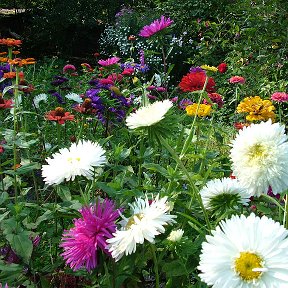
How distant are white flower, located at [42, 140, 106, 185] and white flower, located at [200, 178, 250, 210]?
221mm

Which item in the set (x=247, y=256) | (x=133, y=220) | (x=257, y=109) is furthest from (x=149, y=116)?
(x=257, y=109)

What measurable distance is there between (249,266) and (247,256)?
1 centimetres

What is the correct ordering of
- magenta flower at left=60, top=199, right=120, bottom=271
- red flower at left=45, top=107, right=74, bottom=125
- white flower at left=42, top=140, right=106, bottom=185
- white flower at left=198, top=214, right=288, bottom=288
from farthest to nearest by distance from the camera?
1. red flower at left=45, top=107, right=74, bottom=125
2. white flower at left=42, top=140, right=106, bottom=185
3. magenta flower at left=60, top=199, right=120, bottom=271
4. white flower at left=198, top=214, right=288, bottom=288

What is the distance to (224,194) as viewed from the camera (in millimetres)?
1100

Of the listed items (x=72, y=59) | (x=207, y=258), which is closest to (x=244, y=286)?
(x=207, y=258)

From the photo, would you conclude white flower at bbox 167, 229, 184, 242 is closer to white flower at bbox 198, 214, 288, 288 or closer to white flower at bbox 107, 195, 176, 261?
white flower at bbox 107, 195, 176, 261

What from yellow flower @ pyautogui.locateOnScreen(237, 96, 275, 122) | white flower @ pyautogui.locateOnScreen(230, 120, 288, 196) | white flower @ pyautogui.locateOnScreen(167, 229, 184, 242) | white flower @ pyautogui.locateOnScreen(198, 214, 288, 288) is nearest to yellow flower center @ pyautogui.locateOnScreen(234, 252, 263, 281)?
white flower @ pyautogui.locateOnScreen(198, 214, 288, 288)

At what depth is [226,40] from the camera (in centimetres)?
575

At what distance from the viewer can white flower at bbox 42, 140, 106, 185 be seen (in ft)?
3.68

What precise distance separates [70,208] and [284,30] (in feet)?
13.8

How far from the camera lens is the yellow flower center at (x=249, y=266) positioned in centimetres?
77

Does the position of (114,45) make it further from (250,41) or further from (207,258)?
(207,258)

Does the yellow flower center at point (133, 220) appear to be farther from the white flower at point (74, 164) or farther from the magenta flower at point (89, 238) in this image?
the white flower at point (74, 164)

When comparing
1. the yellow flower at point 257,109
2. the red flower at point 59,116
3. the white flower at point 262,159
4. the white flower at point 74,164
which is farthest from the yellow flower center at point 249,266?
the yellow flower at point 257,109
